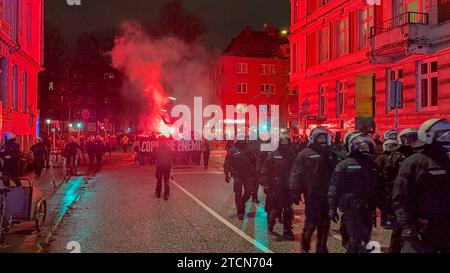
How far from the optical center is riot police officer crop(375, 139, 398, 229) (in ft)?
24.3

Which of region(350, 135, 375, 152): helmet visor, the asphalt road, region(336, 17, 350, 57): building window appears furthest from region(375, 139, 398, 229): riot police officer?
region(336, 17, 350, 57): building window

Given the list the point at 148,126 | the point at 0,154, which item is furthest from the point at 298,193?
the point at 148,126

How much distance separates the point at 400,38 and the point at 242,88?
50.5 metres

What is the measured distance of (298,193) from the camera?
23.8 feet

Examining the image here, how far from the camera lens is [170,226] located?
9.48m

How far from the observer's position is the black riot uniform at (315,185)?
22.5 feet

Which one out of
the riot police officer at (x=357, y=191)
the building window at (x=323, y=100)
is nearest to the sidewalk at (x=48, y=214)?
the riot police officer at (x=357, y=191)

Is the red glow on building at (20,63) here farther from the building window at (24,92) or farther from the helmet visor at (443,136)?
the helmet visor at (443,136)

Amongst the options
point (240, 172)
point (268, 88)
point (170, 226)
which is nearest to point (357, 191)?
point (170, 226)

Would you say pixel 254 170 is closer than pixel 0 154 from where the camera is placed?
Yes

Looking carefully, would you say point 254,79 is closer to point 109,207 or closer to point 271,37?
point 271,37

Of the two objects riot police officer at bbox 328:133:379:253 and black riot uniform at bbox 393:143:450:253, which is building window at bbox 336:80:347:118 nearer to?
riot police officer at bbox 328:133:379:253

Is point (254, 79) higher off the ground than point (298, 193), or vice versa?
point (254, 79)
